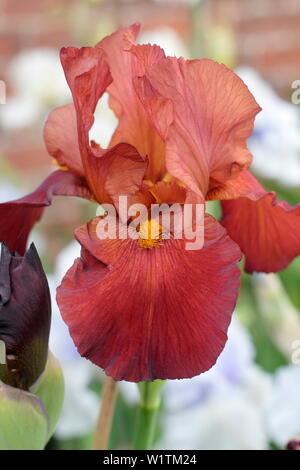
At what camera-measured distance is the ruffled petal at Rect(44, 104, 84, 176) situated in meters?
0.52

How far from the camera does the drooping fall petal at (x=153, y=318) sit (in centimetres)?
41

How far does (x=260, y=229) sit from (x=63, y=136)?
16 centimetres

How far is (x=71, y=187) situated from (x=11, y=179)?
70 cm

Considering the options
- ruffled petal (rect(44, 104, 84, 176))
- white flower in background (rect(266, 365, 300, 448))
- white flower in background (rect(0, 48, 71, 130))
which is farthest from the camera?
white flower in background (rect(0, 48, 71, 130))

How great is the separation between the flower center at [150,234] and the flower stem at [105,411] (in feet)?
0.34

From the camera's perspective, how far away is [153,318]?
408mm

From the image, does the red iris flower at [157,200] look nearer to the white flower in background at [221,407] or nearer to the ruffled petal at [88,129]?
the ruffled petal at [88,129]

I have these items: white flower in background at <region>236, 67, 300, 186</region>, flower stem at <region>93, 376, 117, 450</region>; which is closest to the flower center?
flower stem at <region>93, 376, 117, 450</region>

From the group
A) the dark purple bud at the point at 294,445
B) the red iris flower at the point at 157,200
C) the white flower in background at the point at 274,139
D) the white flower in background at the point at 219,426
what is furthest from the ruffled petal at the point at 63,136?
the white flower in background at the point at 274,139

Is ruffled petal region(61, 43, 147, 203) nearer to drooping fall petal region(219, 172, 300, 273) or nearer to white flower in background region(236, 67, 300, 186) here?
drooping fall petal region(219, 172, 300, 273)

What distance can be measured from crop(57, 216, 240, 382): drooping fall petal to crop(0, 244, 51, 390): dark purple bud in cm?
3

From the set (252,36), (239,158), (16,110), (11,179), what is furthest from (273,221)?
(252,36)

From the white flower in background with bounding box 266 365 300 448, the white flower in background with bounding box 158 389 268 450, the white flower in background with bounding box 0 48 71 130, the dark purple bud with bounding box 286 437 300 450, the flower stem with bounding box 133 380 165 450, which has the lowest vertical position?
the white flower in background with bounding box 158 389 268 450

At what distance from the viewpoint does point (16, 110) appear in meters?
1.33
